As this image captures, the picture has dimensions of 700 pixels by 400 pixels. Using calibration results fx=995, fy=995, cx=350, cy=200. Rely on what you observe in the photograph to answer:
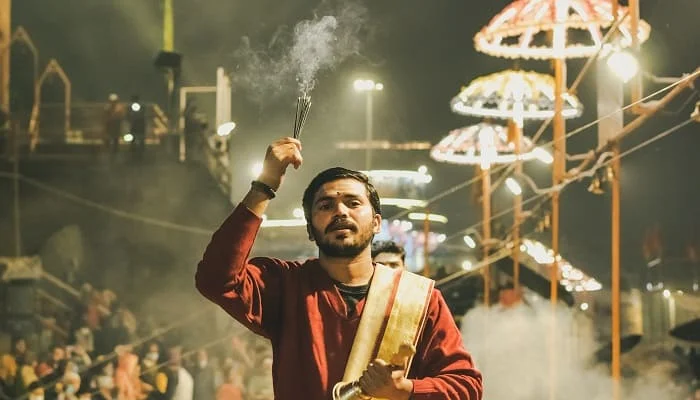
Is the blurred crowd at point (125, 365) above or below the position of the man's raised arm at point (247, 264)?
below

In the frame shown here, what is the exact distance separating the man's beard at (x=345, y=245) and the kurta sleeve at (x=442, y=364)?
227mm

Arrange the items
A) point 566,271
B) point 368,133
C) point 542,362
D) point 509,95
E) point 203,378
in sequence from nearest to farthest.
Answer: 1. point 203,378
2. point 509,95
3. point 368,133
4. point 542,362
5. point 566,271

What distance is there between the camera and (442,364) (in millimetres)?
2320

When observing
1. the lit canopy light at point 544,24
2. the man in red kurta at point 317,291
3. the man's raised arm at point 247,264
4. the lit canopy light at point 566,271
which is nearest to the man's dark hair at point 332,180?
the man in red kurta at point 317,291

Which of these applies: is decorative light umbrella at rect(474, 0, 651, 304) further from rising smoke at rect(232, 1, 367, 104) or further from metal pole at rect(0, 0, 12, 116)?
metal pole at rect(0, 0, 12, 116)

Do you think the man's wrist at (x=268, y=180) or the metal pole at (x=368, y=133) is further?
the metal pole at (x=368, y=133)

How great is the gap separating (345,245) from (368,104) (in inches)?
339

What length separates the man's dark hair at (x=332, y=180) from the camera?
7.82 feet

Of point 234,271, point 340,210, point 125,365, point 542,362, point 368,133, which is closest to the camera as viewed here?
point 234,271

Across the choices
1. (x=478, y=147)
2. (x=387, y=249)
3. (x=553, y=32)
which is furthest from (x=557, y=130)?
(x=387, y=249)

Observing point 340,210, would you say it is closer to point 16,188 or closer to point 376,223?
point 376,223

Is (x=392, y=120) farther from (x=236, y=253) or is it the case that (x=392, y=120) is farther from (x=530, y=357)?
(x=236, y=253)

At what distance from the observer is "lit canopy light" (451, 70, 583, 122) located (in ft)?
32.6

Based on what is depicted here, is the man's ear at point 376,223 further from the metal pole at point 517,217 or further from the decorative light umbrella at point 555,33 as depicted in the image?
the metal pole at point 517,217
